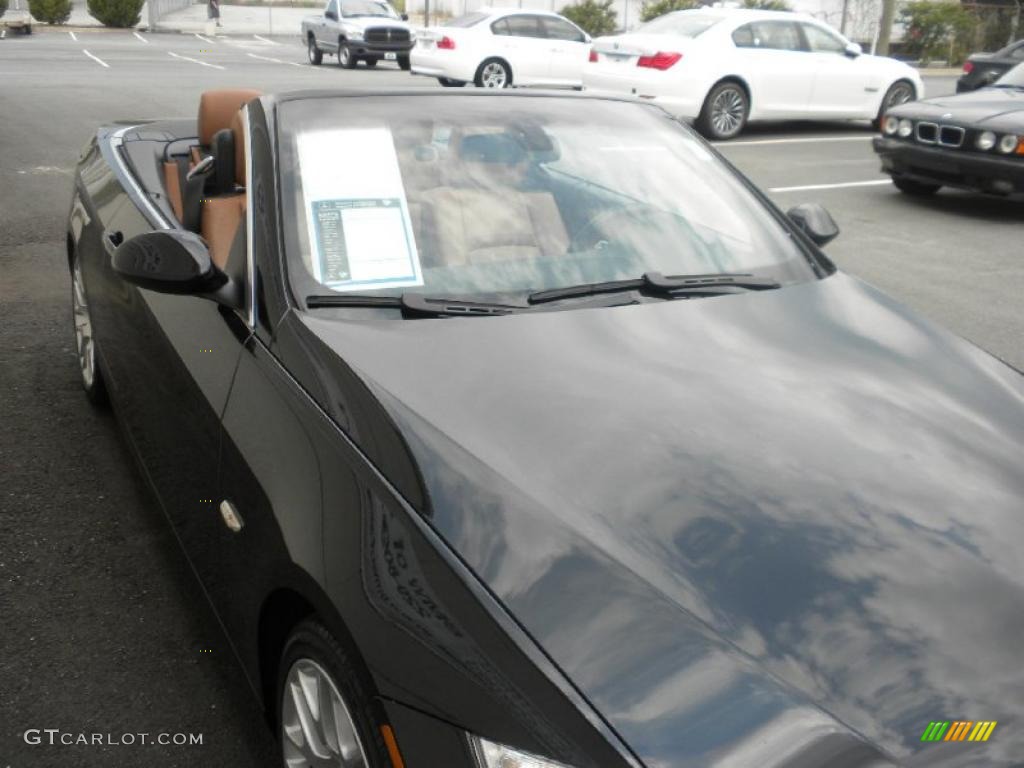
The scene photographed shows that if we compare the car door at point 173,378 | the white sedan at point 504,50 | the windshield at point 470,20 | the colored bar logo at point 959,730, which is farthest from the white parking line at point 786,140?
the colored bar logo at point 959,730

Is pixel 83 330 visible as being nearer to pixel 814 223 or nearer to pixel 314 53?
pixel 814 223

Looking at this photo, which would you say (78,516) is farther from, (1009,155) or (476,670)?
(1009,155)

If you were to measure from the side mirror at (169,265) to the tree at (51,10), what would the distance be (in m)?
40.5

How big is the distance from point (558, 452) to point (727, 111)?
40.8 ft

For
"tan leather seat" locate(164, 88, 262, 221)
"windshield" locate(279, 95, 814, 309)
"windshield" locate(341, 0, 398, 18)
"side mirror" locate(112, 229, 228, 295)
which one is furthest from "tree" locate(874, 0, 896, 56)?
"side mirror" locate(112, 229, 228, 295)

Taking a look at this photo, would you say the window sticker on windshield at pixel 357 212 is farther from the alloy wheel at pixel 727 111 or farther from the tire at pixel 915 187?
the alloy wheel at pixel 727 111

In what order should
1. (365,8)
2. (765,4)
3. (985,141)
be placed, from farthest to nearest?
(765,4) → (365,8) → (985,141)

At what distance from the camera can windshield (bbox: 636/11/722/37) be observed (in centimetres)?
1394

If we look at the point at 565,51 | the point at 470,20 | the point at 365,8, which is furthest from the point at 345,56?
the point at 565,51

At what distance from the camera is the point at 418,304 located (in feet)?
8.61

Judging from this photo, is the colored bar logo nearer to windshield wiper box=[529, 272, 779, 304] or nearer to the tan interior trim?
windshield wiper box=[529, 272, 779, 304]

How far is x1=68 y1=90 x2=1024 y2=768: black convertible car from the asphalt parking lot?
0.33m

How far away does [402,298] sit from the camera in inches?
104

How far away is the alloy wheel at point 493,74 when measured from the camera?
18.7 m
